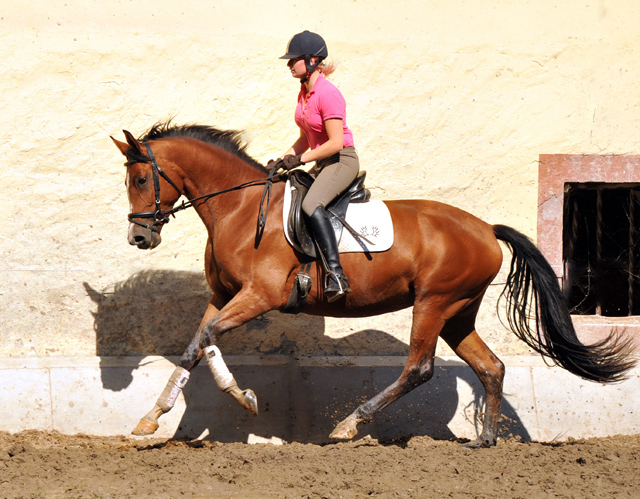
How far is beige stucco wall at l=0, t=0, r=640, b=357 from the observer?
6.37 meters

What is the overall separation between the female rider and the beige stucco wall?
4.69ft

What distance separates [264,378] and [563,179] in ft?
10.9

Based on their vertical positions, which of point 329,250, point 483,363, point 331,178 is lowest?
point 483,363

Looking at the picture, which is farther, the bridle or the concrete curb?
the concrete curb

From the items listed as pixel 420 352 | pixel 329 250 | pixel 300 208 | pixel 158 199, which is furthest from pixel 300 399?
pixel 158 199

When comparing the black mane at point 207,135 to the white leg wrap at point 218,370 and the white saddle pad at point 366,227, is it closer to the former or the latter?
the white saddle pad at point 366,227

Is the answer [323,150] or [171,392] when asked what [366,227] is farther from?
[171,392]

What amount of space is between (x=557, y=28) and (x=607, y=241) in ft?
7.14

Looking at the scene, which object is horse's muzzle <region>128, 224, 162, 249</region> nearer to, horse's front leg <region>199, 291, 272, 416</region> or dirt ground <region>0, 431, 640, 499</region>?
horse's front leg <region>199, 291, 272, 416</region>

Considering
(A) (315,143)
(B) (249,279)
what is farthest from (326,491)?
(A) (315,143)

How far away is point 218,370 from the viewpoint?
488 cm

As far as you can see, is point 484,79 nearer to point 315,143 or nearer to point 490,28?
point 490,28

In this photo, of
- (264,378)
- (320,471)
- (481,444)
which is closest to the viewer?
(320,471)

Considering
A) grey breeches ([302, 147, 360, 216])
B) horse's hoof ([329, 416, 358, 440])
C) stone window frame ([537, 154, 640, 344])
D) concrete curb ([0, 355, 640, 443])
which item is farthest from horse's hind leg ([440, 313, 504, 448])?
grey breeches ([302, 147, 360, 216])
